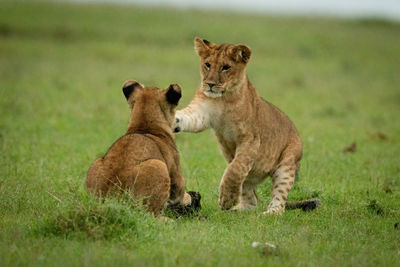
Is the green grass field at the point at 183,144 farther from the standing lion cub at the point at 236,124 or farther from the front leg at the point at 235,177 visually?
the standing lion cub at the point at 236,124

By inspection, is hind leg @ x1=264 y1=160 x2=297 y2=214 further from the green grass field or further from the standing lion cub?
the green grass field

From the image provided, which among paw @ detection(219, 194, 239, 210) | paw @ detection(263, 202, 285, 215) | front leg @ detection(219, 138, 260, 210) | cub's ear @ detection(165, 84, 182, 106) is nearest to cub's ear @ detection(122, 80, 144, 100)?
cub's ear @ detection(165, 84, 182, 106)

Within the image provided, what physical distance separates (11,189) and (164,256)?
9.04 ft

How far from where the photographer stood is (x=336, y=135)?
1244cm

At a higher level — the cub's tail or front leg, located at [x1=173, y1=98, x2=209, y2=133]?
front leg, located at [x1=173, y1=98, x2=209, y2=133]

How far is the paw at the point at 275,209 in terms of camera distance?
21.8ft

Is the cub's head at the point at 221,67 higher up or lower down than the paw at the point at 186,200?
higher up

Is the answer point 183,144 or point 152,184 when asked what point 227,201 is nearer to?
point 152,184

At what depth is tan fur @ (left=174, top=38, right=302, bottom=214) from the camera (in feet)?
21.9

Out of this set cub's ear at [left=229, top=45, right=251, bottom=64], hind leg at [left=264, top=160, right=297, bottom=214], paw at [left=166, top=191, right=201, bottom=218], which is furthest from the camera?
hind leg at [left=264, top=160, right=297, bottom=214]

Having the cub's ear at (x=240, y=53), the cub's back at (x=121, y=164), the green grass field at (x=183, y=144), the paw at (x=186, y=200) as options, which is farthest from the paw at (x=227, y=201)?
the cub's ear at (x=240, y=53)

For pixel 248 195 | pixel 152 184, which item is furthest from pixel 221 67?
pixel 152 184

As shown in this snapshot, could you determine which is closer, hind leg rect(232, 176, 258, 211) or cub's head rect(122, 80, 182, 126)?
cub's head rect(122, 80, 182, 126)

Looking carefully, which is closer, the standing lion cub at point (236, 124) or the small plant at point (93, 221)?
the small plant at point (93, 221)
